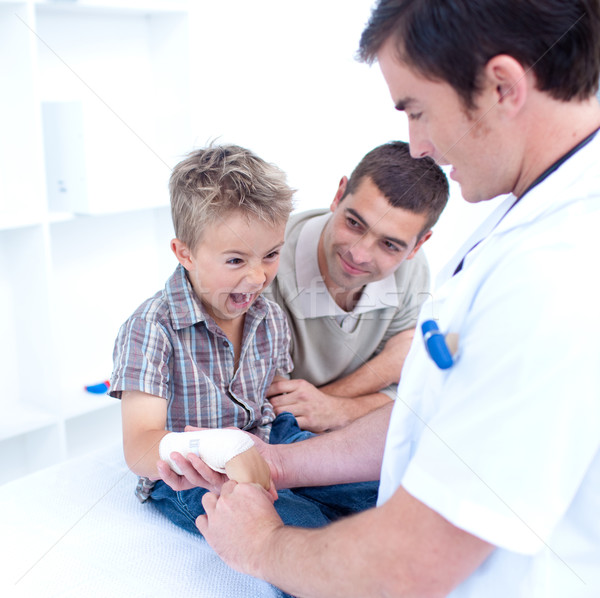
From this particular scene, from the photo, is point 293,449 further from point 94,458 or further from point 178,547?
point 94,458

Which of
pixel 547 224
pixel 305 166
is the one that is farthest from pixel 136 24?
pixel 547 224

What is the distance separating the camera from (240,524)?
3.00 feet

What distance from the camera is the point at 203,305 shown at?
1.29 metres

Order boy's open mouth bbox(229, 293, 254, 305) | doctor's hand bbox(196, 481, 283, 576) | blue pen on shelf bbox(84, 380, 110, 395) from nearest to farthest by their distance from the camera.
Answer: doctor's hand bbox(196, 481, 283, 576) < boy's open mouth bbox(229, 293, 254, 305) < blue pen on shelf bbox(84, 380, 110, 395)

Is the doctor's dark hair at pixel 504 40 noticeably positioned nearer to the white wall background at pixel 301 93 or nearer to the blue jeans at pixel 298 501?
the blue jeans at pixel 298 501

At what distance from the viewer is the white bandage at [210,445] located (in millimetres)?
1033

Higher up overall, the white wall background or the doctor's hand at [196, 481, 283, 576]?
the white wall background

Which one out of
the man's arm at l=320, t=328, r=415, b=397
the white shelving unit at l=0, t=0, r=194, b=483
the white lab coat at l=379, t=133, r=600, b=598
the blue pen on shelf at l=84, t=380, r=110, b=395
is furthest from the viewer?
the blue pen on shelf at l=84, t=380, r=110, b=395

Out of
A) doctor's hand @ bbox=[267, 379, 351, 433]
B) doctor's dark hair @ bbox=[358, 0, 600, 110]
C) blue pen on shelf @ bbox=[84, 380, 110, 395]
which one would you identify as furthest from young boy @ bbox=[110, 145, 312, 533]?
blue pen on shelf @ bbox=[84, 380, 110, 395]

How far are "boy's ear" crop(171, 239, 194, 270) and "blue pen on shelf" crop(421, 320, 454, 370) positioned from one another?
0.63m

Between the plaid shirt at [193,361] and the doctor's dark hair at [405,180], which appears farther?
the doctor's dark hair at [405,180]

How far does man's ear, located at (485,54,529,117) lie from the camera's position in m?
0.73

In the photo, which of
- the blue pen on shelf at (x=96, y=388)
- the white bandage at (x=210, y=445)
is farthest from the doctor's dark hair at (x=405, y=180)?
the blue pen on shelf at (x=96, y=388)

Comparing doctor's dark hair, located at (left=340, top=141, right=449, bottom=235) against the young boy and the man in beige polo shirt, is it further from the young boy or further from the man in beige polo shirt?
the young boy
